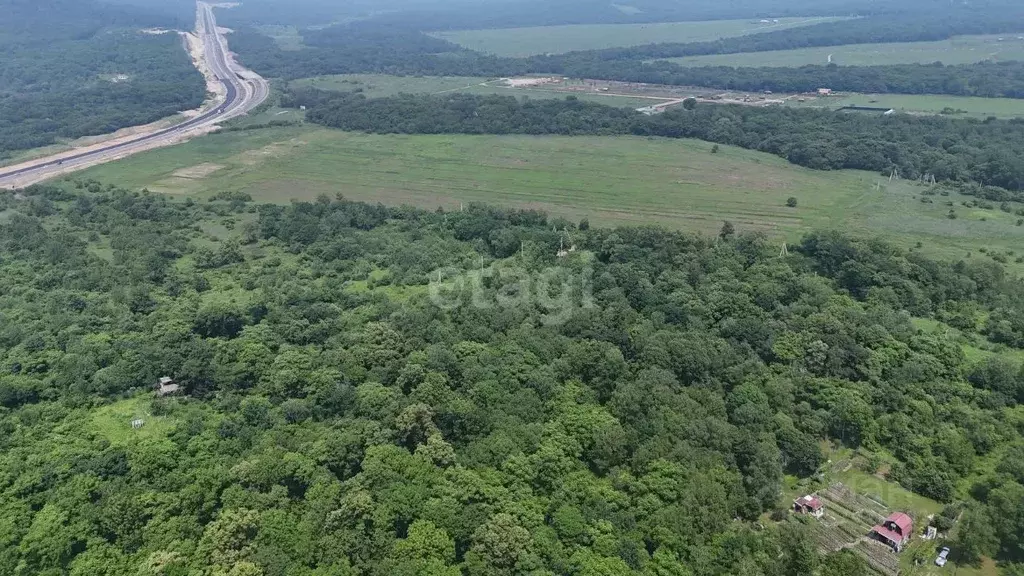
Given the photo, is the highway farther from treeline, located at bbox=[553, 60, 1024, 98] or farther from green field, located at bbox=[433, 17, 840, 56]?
green field, located at bbox=[433, 17, 840, 56]

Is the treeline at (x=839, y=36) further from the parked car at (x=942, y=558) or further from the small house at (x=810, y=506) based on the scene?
the parked car at (x=942, y=558)

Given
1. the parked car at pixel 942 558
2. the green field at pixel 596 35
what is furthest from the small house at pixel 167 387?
the green field at pixel 596 35

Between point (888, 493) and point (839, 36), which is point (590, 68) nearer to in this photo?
point (839, 36)

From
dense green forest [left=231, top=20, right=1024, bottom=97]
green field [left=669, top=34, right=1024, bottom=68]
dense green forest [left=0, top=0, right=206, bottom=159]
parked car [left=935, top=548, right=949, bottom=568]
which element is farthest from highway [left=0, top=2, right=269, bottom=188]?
green field [left=669, top=34, right=1024, bottom=68]

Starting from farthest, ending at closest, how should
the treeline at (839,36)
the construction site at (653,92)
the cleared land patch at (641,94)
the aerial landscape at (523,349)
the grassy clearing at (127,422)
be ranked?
the treeline at (839,36), the construction site at (653,92), the cleared land patch at (641,94), the grassy clearing at (127,422), the aerial landscape at (523,349)

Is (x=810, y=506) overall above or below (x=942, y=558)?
above

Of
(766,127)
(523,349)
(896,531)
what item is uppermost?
(766,127)

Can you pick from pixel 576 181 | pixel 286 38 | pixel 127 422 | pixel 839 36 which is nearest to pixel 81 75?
pixel 286 38

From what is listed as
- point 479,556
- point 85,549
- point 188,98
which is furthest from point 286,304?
point 188,98
